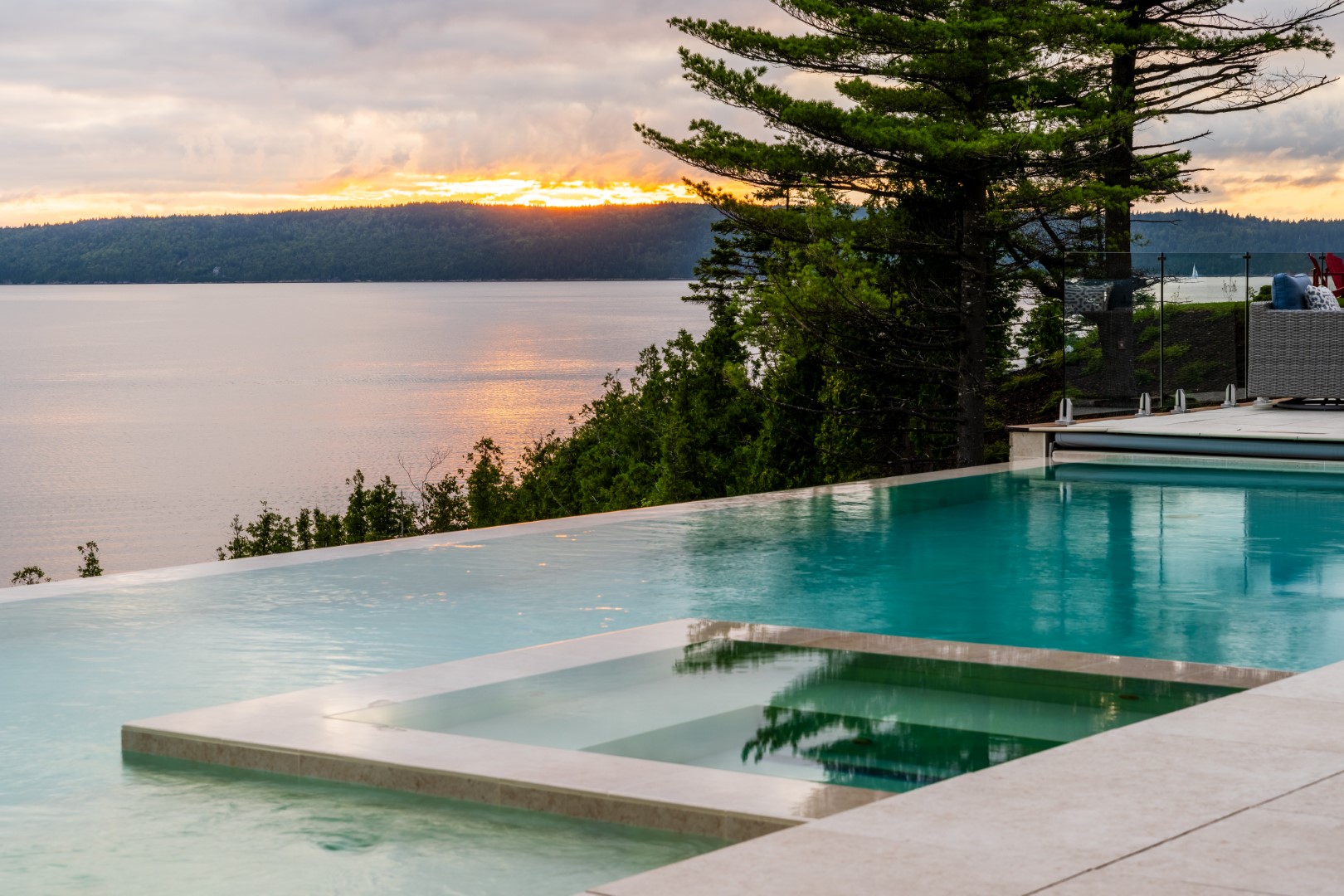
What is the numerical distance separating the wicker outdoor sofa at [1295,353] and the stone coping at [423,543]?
110 inches

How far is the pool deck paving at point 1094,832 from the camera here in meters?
2.19

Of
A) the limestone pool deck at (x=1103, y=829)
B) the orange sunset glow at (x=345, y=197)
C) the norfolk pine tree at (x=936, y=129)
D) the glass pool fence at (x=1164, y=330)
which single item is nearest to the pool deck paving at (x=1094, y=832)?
the limestone pool deck at (x=1103, y=829)

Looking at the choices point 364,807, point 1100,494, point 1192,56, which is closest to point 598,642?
point 364,807

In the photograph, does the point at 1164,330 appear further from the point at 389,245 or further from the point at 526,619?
the point at 389,245

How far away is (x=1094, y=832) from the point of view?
243cm

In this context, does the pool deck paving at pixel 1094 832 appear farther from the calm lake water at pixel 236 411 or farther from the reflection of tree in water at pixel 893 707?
the calm lake water at pixel 236 411

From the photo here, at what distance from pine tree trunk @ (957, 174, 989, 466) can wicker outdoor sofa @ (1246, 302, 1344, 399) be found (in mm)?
3989

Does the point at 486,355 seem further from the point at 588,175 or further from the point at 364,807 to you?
the point at 364,807

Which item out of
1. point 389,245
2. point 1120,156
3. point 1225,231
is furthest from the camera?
point 389,245

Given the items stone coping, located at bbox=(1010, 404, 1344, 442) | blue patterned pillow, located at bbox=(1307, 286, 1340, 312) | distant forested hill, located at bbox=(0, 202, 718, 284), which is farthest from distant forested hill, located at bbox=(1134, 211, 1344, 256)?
distant forested hill, located at bbox=(0, 202, 718, 284)

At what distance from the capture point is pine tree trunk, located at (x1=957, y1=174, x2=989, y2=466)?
15406 millimetres

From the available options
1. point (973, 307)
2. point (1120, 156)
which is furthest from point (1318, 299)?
point (1120, 156)

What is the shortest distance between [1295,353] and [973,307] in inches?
175

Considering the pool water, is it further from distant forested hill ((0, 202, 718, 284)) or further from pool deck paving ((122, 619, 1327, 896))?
distant forested hill ((0, 202, 718, 284))
